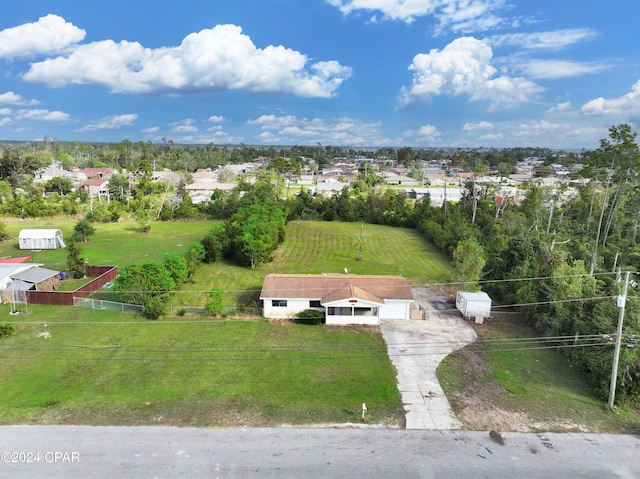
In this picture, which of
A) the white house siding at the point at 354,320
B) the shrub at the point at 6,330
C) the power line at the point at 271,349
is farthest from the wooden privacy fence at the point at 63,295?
the white house siding at the point at 354,320

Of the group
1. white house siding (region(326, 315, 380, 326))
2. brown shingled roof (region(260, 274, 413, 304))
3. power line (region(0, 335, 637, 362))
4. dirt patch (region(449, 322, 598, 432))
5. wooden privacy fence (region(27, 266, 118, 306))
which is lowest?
Result: dirt patch (region(449, 322, 598, 432))

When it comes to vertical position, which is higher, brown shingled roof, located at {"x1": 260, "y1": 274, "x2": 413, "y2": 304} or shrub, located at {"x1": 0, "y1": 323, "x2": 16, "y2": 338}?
brown shingled roof, located at {"x1": 260, "y1": 274, "x2": 413, "y2": 304}

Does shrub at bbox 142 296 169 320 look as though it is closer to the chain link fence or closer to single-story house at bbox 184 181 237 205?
the chain link fence

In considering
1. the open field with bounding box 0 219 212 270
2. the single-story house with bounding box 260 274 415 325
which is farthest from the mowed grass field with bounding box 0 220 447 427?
the open field with bounding box 0 219 212 270

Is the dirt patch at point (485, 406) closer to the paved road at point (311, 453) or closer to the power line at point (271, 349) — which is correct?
the paved road at point (311, 453)

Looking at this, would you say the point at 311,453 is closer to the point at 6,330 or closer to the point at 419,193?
the point at 6,330

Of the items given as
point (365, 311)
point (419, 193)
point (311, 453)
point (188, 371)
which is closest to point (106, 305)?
point (188, 371)
